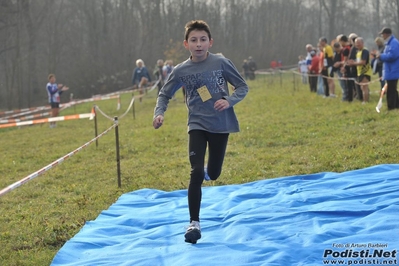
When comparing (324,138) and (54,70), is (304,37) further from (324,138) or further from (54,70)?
(324,138)

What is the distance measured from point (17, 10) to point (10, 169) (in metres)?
26.4

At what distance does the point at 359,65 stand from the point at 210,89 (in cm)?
1041

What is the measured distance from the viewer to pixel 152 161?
11.1 meters

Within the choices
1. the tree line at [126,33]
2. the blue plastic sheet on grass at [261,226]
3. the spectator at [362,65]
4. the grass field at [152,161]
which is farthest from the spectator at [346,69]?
the tree line at [126,33]

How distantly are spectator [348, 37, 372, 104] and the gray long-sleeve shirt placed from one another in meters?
9.96

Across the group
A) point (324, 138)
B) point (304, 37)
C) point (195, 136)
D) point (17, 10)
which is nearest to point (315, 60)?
point (324, 138)

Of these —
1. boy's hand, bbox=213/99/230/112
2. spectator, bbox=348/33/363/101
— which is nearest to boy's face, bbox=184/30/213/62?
boy's hand, bbox=213/99/230/112

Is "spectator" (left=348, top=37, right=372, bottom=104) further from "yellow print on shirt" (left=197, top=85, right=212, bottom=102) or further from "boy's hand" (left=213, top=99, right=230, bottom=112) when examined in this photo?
"boy's hand" (left=213, top=99, right=230, bottom=112)

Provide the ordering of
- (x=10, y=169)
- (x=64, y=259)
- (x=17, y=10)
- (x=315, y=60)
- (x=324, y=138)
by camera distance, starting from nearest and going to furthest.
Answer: (x=64, y=259)
(x=324, y=138)
(x=10, y=169)
(x=315, y=60)
(x=17, y=10)

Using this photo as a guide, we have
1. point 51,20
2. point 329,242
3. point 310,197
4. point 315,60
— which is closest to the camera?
point 329,242

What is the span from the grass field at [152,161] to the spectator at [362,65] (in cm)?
52

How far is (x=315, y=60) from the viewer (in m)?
21.7

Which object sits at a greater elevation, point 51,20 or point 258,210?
point 51,20

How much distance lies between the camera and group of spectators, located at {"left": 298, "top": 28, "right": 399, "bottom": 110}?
41.6ft
